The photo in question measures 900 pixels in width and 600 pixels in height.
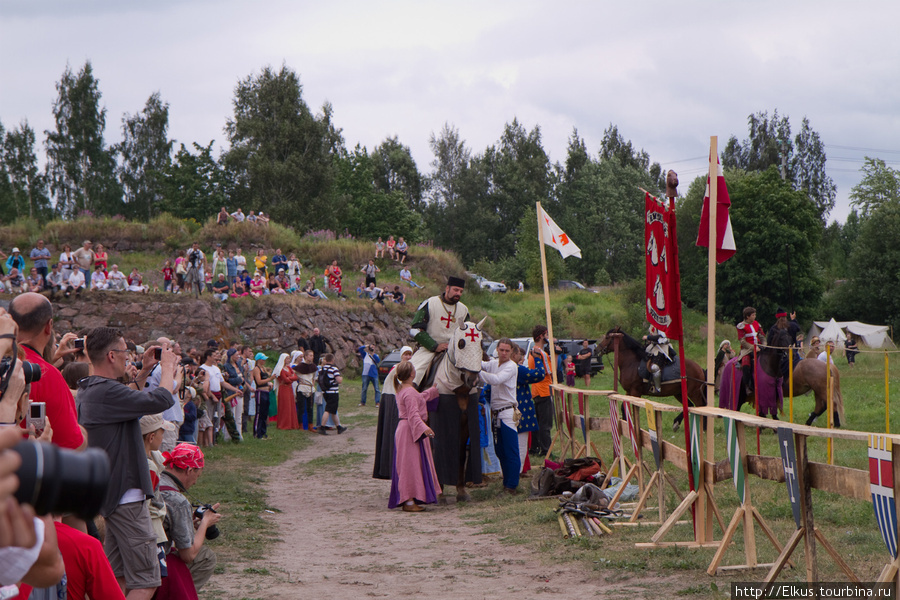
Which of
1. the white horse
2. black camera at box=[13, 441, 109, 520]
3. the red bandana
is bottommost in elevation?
the white horse

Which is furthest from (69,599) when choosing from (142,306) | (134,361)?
(142,306)

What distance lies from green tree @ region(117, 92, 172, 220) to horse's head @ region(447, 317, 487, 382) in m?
56.4

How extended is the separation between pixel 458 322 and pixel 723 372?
24.3ft

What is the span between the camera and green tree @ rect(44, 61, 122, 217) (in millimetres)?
57531

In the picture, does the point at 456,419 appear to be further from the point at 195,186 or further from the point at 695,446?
the point at 195,186

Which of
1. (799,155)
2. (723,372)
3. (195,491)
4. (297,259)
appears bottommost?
(195,491)

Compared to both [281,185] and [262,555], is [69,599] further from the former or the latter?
[281,185]

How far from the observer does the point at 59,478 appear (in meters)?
1.51

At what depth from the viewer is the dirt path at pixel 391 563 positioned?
663 centimetres

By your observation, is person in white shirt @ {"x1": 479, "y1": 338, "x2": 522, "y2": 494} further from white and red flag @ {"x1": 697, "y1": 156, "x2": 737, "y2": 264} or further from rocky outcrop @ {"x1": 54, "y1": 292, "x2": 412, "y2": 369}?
rocky outcrop @ {"x1": 54, "y1": 292, "x2": 412, "y2": 369}

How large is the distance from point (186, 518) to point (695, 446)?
4147 mm

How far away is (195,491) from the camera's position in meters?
11.6

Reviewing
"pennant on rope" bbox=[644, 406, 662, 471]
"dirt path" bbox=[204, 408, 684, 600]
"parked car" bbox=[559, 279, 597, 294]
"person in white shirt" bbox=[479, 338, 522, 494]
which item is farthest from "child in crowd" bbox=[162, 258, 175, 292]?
"parked car" bbox=[559, 279, 597, 294]

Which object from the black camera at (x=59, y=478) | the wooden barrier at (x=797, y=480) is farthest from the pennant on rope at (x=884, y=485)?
the black camera at (x=59, y=478)
